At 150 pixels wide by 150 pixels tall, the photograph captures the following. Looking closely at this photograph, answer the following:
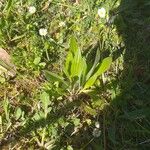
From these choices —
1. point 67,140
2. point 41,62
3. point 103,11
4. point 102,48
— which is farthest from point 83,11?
point 67,140

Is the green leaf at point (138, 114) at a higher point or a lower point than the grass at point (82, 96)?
lower

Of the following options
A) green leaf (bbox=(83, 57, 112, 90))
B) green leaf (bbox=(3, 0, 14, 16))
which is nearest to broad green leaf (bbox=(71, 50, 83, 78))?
green leaf (bbox=(83, 57, 112, 90))

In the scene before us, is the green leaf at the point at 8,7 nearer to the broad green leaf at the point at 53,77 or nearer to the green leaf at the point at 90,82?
the broad green leaf at the point at 53,77

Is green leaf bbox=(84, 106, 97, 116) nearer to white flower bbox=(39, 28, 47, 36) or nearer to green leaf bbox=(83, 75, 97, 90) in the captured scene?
green leaf bbox=(83, 75, 97, 90)

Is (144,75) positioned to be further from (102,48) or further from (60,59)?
(60,59)

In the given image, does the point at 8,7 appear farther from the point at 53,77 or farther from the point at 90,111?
the point at 90,111

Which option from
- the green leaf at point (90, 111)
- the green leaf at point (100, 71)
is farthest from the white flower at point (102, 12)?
the green leaf at point (90, 111)
